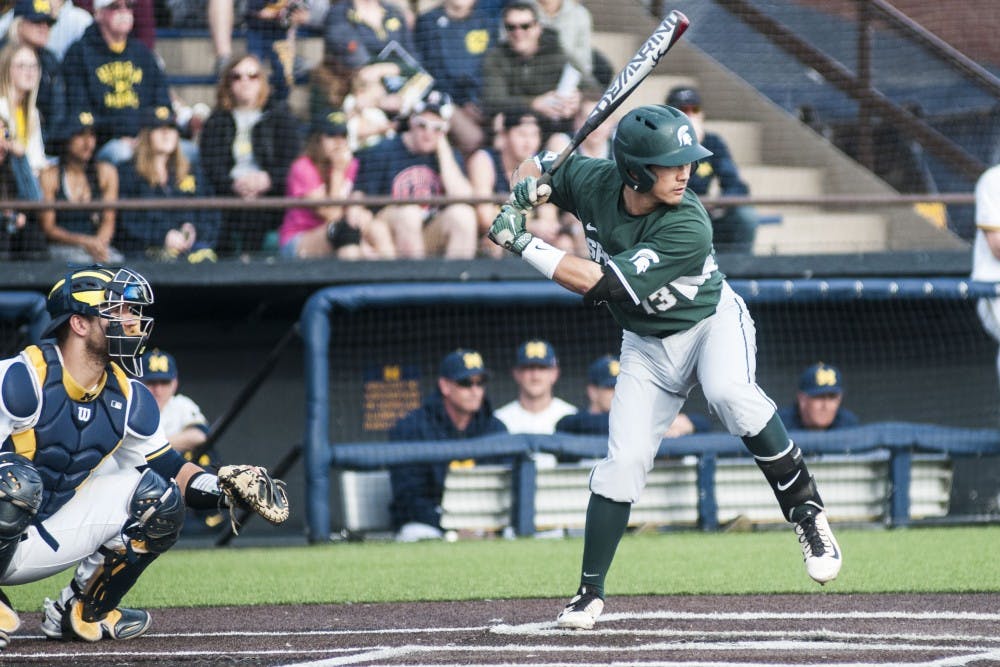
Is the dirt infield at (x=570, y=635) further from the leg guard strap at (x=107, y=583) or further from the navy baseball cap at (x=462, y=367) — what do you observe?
the navy baseball cap at (x=462, y=367)

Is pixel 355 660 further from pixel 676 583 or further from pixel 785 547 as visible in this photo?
pixel 785 547

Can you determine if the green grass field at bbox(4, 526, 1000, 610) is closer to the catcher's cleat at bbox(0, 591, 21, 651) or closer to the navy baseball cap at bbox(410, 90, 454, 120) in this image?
the catcher's cleat at bbox(0, 591, 21, 651)

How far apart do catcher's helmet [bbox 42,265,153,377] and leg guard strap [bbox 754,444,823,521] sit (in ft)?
6.71

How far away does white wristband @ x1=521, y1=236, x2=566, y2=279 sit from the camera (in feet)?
14.1

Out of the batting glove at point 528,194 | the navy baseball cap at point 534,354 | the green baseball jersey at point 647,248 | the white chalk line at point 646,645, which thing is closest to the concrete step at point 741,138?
the navy baseball cap at point 534,354

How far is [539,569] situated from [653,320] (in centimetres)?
206

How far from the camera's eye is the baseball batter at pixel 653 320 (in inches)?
168

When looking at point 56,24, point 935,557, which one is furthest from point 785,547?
point 56,24

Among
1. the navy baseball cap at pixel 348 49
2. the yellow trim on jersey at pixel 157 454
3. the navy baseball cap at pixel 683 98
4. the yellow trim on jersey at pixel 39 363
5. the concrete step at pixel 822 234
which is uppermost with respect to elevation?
the navy baseball cap at pixel 348 49

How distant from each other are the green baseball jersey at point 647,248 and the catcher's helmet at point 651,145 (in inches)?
Result: 6.3

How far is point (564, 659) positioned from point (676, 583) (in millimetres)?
2030

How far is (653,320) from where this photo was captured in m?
4.50

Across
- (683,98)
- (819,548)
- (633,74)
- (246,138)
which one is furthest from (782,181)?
(819,548)

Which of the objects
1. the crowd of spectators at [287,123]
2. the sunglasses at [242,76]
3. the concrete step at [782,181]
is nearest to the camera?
the crowd of spectators at [287,123]
